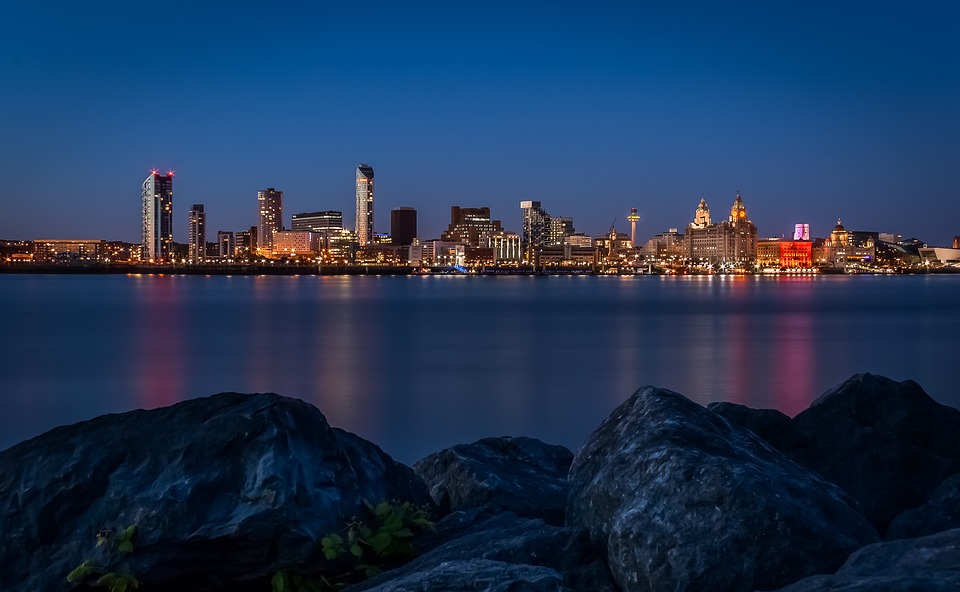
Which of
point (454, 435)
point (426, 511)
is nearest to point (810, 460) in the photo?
point (426, 511)

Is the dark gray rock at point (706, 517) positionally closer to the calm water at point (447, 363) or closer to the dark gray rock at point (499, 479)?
the dark gray rock at point (499, 479)

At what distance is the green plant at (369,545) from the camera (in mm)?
5035

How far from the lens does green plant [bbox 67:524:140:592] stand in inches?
192

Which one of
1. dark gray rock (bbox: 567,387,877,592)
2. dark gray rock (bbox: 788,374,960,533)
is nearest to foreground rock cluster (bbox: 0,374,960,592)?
dark gray rock (bbox: 567,387,877,592)

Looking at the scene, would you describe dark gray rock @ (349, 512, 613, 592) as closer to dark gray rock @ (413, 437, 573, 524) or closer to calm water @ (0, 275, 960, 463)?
dark gray rock @ (413, 437, 573, 524)

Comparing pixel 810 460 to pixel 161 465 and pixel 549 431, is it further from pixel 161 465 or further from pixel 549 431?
pixel 549 431

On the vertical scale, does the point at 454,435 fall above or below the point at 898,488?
below

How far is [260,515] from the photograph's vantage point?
16.2ft

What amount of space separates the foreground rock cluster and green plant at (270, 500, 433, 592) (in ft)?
0.24

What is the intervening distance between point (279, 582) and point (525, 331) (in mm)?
42986

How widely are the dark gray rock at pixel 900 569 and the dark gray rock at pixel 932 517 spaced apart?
2322 mm

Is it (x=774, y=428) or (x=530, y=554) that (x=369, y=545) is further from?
(x=774, y=428)

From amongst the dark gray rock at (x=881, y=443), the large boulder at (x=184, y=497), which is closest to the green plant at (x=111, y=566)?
the large boulder at (x=184, y=497)

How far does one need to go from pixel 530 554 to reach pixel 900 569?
6.54ft
